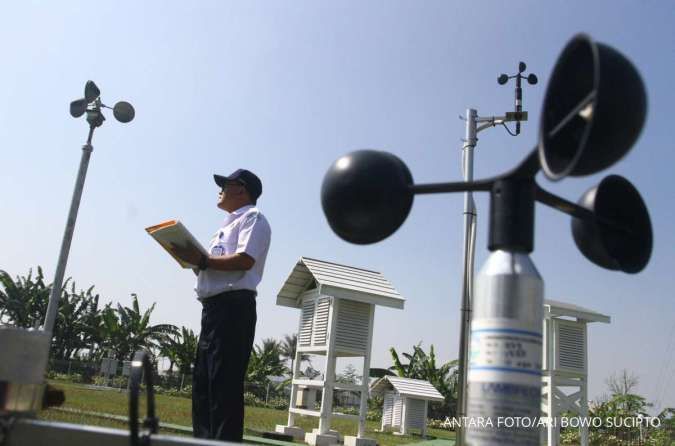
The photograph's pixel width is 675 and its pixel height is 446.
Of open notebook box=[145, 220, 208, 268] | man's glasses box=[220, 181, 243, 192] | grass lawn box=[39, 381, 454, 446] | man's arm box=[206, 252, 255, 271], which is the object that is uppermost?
man's glasses box=[220, 181, 243, 192]

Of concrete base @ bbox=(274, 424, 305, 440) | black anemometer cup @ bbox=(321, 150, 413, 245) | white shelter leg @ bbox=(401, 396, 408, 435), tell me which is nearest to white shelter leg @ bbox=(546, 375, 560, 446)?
concrete base @ bbox=(274, 424, 305, 440)

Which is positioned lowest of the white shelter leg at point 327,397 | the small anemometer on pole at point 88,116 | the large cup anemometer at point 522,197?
the white shelter leg at point 327,397

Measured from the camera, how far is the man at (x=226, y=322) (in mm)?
3006

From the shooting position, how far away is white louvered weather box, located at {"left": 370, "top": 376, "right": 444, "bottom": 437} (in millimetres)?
15727

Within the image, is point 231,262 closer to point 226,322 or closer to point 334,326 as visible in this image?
point 226,322

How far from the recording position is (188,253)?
9.88 ft

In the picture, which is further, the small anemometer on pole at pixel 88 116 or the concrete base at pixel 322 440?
the concrete base at pixel 322 440

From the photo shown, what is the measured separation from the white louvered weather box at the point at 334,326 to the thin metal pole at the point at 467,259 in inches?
109

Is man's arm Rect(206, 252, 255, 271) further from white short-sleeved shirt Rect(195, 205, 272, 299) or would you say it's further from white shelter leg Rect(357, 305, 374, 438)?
white shelter leg Rect(357, 305, 374, 438)

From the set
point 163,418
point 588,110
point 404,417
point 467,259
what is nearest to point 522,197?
point 588,110

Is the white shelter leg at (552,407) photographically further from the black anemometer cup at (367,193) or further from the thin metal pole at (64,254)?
the black anemometer cup at (367,193)

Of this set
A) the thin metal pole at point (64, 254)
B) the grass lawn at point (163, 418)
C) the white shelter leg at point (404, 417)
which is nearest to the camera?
the grass lawn at point (163, 418)

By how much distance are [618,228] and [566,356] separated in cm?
935

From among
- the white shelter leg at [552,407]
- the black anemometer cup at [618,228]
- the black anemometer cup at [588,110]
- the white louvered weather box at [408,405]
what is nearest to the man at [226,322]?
the black anemometer cup at [618,228]
